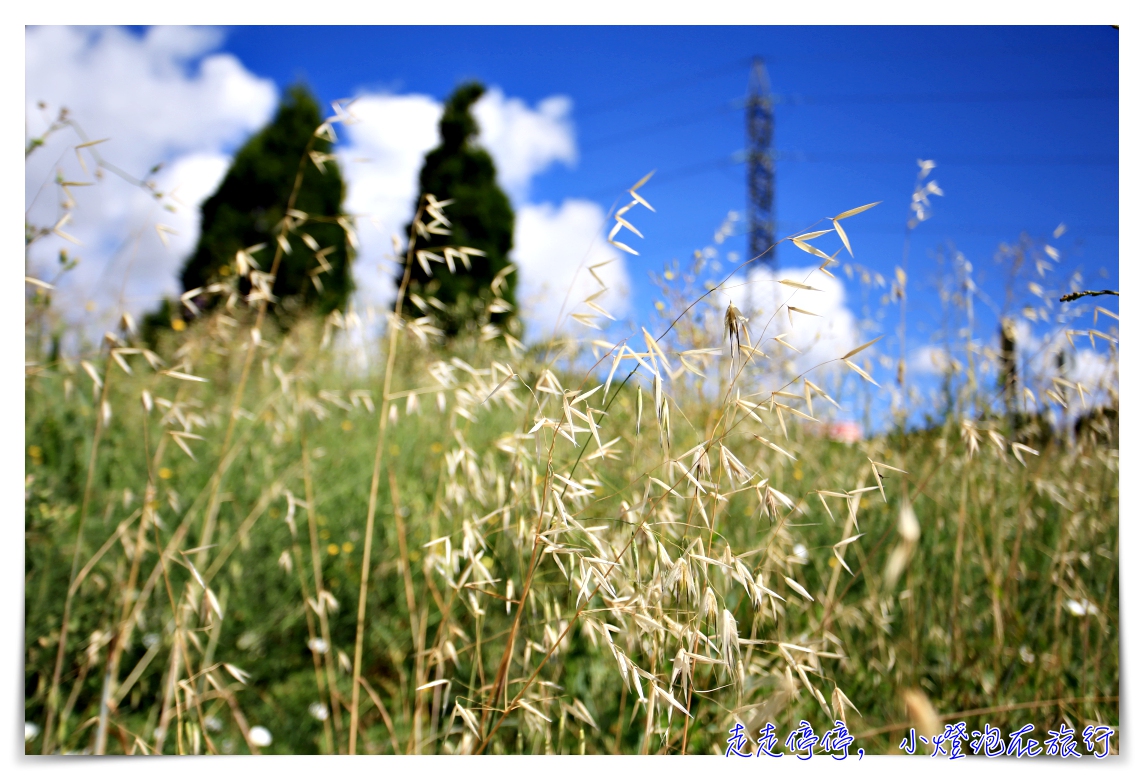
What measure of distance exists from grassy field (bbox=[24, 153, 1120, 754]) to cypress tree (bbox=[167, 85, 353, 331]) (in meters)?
4.34

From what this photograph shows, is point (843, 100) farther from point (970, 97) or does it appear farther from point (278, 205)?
point (278, 205)

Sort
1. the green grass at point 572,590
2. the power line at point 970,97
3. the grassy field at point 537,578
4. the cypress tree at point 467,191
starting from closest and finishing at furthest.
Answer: the grassy field at point 537,578, the green grass at point 572,590, the power line at point 970,97, the cypress tree at point 467,191

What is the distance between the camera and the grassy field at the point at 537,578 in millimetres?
1165

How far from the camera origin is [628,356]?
0.83m

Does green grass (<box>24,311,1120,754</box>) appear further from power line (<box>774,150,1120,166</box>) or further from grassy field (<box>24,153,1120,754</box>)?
power line (<box>774,150,1120,166</box>)

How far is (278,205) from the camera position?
22.0ft

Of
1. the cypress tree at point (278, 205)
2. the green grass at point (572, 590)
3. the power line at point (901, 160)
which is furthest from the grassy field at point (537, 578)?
the cypress tree at point (278, 205)

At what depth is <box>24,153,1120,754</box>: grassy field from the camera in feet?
3.82

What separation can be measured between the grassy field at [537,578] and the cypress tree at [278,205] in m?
4.34

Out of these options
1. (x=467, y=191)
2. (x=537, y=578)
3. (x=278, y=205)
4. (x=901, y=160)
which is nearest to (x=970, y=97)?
(x=901, y=160)

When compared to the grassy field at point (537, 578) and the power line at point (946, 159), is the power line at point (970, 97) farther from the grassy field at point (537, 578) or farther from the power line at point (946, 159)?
the grassy field at point (537, 578)

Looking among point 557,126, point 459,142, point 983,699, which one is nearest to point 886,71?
point 557,126

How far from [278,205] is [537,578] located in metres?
6.63

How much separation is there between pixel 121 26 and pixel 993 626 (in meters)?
2.87
